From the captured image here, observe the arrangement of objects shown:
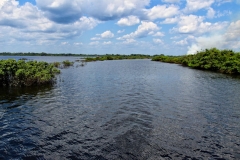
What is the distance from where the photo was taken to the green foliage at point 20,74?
1318 inches

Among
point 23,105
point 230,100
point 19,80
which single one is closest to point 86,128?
point 23,105

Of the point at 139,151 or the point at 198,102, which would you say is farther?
the point at 198,102

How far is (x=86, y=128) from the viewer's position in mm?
16219

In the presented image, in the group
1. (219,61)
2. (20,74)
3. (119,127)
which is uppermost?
(219,61)

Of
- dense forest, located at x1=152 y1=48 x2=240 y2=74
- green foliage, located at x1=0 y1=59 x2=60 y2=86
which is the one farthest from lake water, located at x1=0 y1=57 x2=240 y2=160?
dense forest, located at x1=152 y1=48 x2=240 y2=74

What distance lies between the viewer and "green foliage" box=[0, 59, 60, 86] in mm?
33469

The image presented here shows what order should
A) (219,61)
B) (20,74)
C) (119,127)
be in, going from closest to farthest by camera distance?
(119,127), (20,74), (219,61)

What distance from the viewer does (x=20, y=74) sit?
34.0 metres

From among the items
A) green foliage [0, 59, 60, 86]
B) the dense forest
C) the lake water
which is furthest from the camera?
the dense forest

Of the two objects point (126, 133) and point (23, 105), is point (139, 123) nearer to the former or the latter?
point (126, 133)

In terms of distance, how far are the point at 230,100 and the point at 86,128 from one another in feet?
65.4

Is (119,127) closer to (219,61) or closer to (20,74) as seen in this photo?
(20,74)

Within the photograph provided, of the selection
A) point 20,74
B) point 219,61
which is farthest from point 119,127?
point 219,61

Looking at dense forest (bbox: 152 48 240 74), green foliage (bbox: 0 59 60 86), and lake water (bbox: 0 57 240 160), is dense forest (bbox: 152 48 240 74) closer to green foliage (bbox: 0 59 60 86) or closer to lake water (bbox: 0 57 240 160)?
lake water (bbox: 0 57 240 160)
